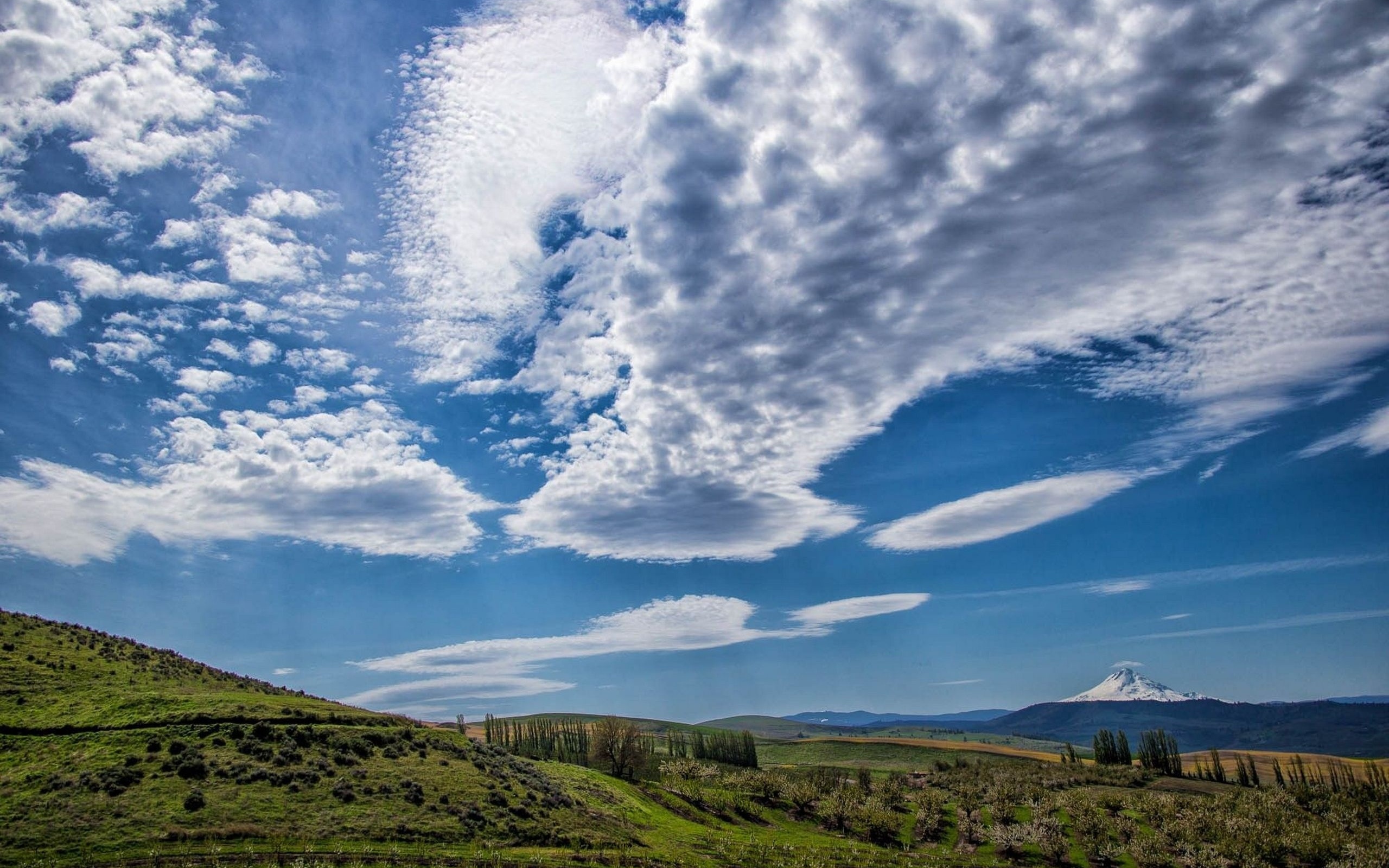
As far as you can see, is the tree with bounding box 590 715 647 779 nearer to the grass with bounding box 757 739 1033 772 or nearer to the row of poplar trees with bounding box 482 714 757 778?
the row of poplar trees with bounding box 482 714 757 778

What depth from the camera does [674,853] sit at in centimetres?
5475

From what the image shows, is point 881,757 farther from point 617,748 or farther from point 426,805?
point 426,805

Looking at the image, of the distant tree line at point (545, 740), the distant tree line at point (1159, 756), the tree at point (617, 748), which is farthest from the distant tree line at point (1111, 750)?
the distant tree line at point (545, 740)

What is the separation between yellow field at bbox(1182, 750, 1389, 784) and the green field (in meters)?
48.8

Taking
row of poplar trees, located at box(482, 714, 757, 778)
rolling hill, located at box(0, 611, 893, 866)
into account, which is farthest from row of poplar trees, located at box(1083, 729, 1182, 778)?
rolling hill, located at box(0, 611, 893, 866)

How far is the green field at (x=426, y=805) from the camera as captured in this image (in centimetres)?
4122

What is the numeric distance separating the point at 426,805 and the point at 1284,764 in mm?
191682

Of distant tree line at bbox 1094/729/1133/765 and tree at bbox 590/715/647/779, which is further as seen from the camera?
distant tree line at bbox 1094/729/1133/765

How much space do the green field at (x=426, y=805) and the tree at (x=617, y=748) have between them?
11.6m

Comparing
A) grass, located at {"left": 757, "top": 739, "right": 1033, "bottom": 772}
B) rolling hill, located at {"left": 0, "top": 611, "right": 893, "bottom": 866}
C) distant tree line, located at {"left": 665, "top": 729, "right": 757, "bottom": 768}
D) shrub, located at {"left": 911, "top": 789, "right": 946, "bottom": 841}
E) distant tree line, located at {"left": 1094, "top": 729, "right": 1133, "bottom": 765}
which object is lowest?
grass, located at {"left": 757, "top": 739, "right": 1033, "bottom": 772}

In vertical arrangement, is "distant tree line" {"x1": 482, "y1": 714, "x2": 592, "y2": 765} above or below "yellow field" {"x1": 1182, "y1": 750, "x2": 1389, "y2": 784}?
above

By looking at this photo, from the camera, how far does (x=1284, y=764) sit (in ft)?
511

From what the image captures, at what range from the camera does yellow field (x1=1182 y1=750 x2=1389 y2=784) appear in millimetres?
138125

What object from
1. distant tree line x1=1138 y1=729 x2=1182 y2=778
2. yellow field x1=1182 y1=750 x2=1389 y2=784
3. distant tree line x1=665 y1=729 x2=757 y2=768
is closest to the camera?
distant tree line x1=1138 y1=729 x2=1182 y2=778
